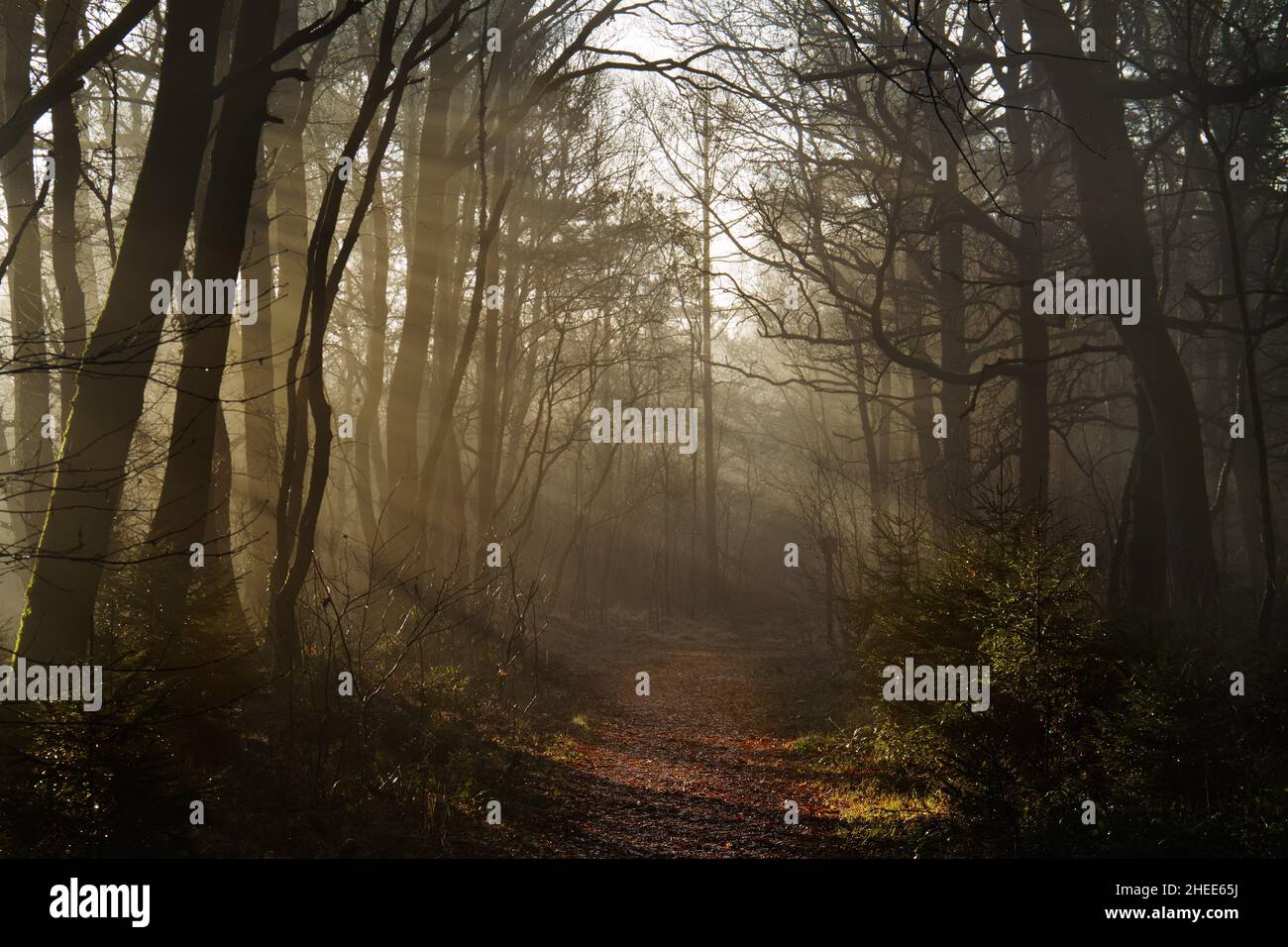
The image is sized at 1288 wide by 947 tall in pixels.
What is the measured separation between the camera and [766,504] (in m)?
40.2

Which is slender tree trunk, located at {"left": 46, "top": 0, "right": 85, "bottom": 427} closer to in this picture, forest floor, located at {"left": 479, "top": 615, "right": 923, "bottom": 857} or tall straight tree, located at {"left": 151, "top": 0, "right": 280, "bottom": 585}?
tall straight tree, located at {"left": 151, "top": 0, "right": 280, "bottom": 585}

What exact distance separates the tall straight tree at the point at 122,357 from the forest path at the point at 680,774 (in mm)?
3049

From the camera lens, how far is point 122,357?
18.3 feet

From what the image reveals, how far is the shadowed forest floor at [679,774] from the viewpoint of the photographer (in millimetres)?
5691

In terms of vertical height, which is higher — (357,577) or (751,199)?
(751,199)

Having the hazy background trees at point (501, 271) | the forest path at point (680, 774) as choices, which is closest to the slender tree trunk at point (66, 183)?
the hazy background trees at point (501, 271)

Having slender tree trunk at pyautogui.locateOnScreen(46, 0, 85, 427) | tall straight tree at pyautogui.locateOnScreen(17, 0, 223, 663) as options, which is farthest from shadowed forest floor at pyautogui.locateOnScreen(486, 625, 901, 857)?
slender tree trunk at pyautogui.locateOnScreen(46, 0, 85, 427)

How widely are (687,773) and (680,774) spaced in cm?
7

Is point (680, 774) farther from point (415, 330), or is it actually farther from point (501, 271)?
point (501, 271)

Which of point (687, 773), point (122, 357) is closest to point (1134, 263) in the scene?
point (687, 773)
